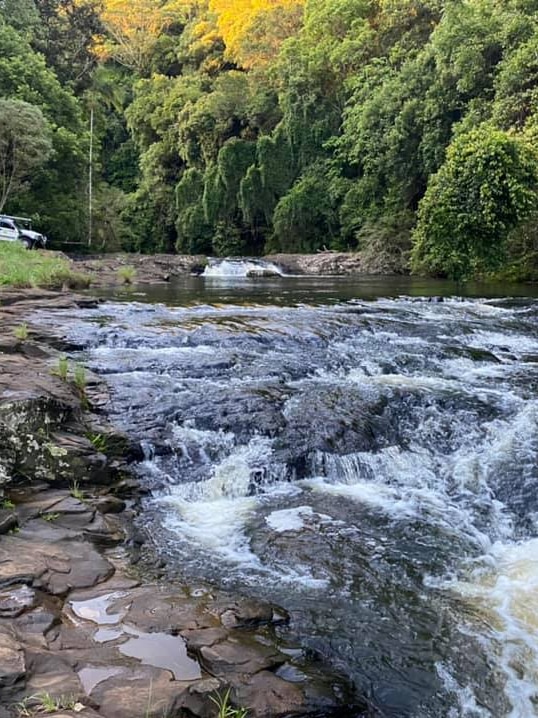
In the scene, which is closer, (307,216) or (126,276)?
(126,276)

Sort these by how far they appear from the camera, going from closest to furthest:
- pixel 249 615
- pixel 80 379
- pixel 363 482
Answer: pixel 249 615, pixel 363 482, pixel 80 379

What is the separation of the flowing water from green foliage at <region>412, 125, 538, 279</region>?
15.5 ft

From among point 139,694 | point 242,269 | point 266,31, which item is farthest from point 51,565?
point 266,31

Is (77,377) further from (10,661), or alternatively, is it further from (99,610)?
(10,661)

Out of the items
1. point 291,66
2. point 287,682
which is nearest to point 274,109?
point 291,66

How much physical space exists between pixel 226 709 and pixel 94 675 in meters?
0.61

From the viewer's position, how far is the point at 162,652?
2957mm

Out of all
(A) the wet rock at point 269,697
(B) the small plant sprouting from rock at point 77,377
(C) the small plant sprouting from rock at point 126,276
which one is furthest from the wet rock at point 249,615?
(C) the small plant sprouting from rock at point 126,276

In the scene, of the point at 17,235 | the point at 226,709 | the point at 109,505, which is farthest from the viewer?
the point at 17,235

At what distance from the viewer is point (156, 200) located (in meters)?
37.7

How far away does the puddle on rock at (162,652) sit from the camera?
281cm

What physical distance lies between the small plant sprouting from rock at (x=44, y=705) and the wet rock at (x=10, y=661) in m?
0.13

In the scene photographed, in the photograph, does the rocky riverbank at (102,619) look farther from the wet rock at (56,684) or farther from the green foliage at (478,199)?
the green foliage at (478,199)

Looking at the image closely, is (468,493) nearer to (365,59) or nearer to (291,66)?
(365,59)
